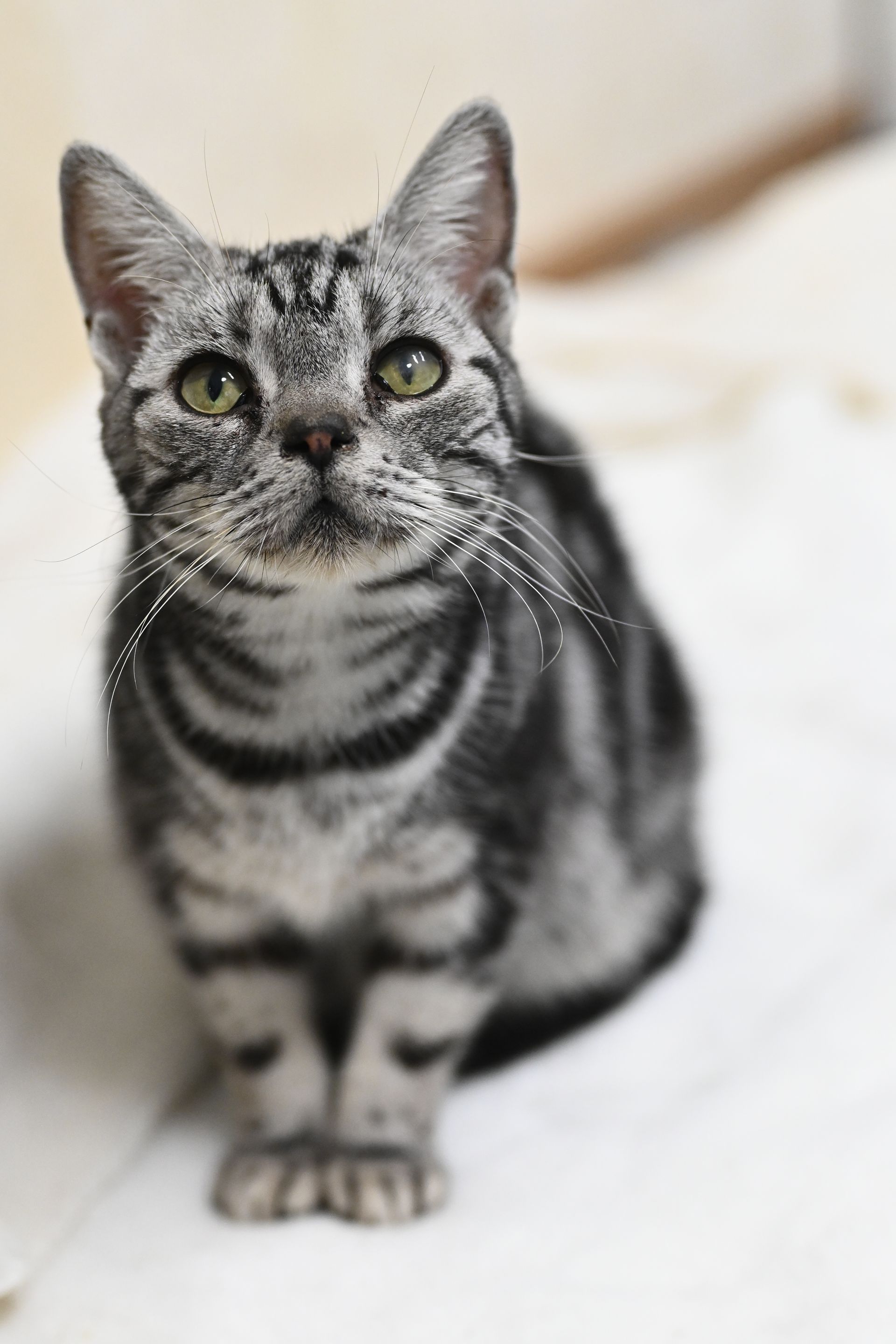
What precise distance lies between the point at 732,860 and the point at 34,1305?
0.80 m

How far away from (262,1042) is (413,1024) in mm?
129

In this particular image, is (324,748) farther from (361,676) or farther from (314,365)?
(314,365)

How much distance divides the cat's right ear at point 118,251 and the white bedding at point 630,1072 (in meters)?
0.43

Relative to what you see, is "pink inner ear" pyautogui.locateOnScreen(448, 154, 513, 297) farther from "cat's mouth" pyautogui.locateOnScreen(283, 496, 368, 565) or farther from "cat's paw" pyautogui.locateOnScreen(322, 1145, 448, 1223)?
"cat's paw" pyautogui.locateOnScreen(322, 1145, 448, 1223)

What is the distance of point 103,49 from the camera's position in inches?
66.9

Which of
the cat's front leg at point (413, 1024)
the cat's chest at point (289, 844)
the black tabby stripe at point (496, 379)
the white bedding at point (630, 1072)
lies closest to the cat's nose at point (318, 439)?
the black tabby stripe at point (496, 379)

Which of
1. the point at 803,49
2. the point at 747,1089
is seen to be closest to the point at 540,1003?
the point at 747,1089

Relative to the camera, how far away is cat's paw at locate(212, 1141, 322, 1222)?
97cm

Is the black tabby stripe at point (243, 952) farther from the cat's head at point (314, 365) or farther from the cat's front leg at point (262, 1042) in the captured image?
the cat's head at point (314, 365)

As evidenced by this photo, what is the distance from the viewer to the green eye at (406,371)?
0.81 meters

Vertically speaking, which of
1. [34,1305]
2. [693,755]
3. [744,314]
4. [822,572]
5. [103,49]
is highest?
[103,49]

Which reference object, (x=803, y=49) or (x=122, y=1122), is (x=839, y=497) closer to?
(x=122, y=1122)

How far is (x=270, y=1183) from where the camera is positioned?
0.98 m

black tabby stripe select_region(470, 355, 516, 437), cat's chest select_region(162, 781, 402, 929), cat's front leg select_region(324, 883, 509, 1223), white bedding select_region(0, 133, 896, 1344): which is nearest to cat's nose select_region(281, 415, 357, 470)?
black tabby stripe select_region(470, 355, 516, 437)
